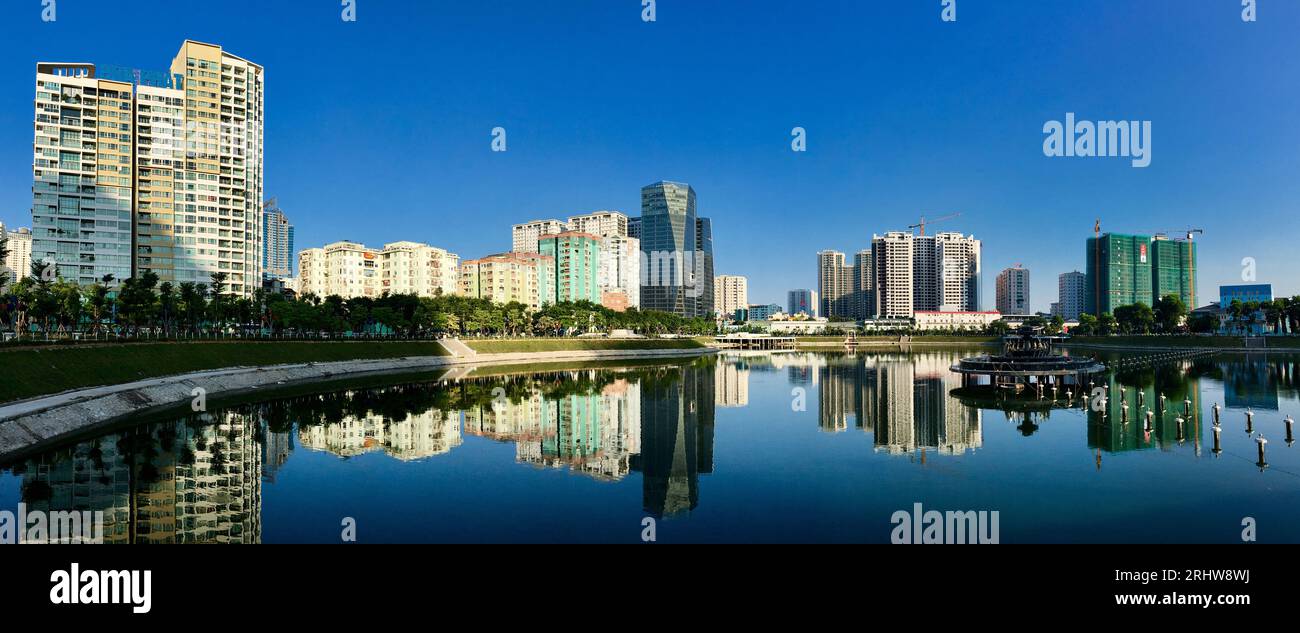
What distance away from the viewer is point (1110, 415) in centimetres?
3816

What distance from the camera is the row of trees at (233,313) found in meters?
60.4

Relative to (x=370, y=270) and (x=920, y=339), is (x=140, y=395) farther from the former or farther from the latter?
(x=920, y=339)

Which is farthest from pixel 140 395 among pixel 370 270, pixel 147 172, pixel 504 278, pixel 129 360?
pixel 504 278

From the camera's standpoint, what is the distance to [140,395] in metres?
39.5

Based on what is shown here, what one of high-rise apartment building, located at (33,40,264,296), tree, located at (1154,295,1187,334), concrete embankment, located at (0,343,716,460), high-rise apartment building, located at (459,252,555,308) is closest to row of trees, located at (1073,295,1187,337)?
tree, located at (1154,295,1187,334)

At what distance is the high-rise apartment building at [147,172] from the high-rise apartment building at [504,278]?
6931 centimetres

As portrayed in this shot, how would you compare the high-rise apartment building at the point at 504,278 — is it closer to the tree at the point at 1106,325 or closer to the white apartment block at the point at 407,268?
the white apartment block at the point at 407,268

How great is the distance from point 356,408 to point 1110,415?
49.3 meters

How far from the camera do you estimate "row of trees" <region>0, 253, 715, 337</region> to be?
60375 mm

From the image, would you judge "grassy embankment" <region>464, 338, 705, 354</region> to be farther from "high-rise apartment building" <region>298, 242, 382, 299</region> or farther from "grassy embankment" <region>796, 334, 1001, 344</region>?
"high-rise apartment building" <region>298, 242, 382, 299</region>

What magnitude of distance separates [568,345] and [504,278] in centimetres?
7021

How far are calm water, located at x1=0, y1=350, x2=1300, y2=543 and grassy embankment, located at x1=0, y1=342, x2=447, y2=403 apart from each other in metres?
8.31
